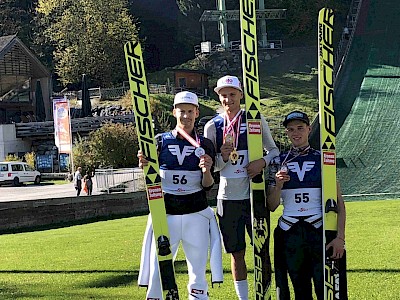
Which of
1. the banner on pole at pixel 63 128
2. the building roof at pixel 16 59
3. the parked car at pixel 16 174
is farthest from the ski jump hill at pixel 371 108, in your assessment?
the building roof at pixel 16 59

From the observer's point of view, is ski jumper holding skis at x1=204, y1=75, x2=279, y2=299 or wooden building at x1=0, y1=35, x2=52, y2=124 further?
wooden building at x1=0, y1=35, x2=52, y2=124

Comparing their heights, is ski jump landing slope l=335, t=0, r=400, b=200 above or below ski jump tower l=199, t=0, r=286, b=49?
below

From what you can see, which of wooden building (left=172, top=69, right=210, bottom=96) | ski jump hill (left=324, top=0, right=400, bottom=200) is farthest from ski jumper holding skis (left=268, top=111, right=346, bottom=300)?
wooden building (left=172, top=69, right=210, bottom=96)

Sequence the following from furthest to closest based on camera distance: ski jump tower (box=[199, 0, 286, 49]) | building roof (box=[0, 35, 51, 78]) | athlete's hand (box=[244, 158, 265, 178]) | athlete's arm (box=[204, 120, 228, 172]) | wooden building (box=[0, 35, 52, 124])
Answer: ski jump tower (box=[199, 0, 286, 49]), wooden building (box=[0, 35, 52, 124]), building roof (box=[0, 35, 51, 78]), athlete's arm (box=[204, 120, 228, 172]), athlete's hand (box=[244, 158, 265, 178])

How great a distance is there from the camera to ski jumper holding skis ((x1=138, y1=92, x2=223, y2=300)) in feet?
16.1

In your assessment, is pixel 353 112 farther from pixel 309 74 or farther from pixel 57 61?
pixel 57 61

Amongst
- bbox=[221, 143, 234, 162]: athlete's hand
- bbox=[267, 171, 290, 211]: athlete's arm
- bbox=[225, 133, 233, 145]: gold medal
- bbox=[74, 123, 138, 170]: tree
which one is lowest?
bbox=[74, 123, 138, 170]: tree

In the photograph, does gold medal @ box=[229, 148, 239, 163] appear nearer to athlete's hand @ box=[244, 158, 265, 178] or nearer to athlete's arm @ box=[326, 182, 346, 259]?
athlete's hand @ box=[244, 158, 265, 178]

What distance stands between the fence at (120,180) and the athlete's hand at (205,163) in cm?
1551

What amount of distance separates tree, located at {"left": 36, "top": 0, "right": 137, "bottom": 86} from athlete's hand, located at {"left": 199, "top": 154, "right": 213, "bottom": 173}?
4144cm

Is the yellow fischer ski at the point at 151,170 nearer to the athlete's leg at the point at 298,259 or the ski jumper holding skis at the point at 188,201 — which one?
the ski jumper holding skis at the point at 188,201

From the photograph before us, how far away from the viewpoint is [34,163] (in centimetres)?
3306

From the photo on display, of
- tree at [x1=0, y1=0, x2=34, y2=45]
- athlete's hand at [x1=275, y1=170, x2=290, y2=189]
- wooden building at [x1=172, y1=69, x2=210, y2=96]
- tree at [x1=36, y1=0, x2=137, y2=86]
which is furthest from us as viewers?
tree at [x1=0, y1=0, x2=34, y2=45]

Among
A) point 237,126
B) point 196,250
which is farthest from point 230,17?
point 196,250
